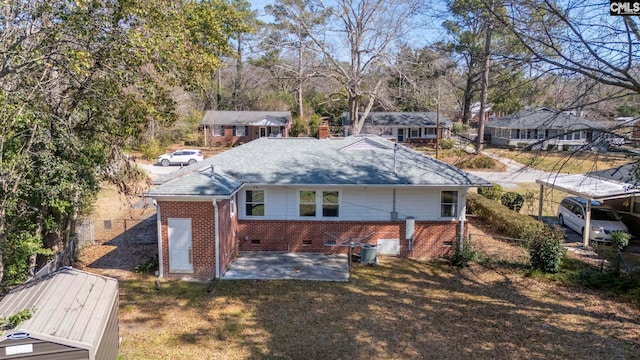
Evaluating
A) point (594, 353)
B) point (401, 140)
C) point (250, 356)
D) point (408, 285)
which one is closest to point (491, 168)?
point (401, 140)

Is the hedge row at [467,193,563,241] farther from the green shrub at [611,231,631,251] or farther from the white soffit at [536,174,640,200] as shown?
the green shrub at [611,231,631,251]

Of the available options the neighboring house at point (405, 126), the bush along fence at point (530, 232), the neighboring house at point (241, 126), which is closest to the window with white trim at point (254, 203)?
the bush along fence at point (530, 232)

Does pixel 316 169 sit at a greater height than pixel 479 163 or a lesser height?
greater

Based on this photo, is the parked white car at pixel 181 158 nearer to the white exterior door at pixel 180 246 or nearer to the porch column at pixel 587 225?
the white exterior door at pixel 180 246

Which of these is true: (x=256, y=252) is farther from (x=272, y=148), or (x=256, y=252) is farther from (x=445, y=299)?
(x=445, y=299)

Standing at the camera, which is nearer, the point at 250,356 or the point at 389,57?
the point at 250,356

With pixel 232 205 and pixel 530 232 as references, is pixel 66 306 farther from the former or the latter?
pixel 530 232

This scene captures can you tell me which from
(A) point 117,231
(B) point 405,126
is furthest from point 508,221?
(B) point 405,126
